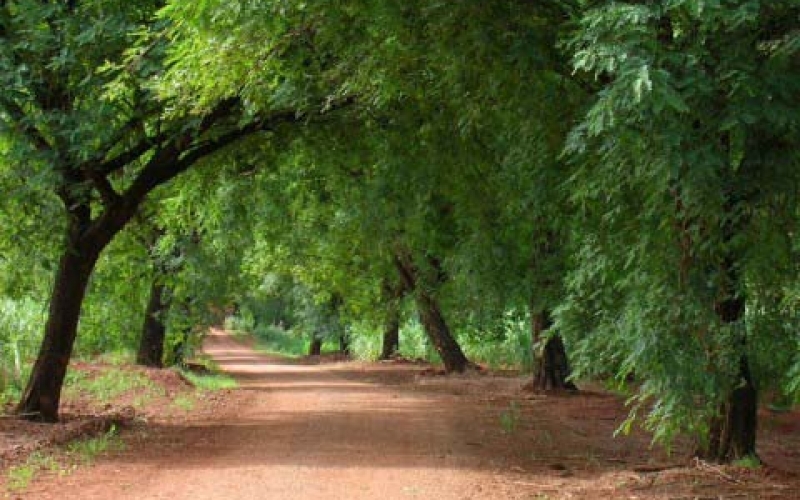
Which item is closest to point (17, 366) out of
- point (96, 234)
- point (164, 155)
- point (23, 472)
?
Answer: point (96, 234)

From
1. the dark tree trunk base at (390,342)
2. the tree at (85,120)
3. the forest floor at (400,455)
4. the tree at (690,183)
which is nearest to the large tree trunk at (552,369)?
the forest floor at (400,455)

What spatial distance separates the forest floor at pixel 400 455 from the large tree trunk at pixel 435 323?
595cm

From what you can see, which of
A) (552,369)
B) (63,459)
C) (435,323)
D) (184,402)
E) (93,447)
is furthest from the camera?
(435,323)

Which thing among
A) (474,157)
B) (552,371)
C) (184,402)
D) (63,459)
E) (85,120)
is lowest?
(63,459)

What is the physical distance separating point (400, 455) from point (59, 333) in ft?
18.3

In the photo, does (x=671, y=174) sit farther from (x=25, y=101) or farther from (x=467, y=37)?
(x=25, y=101)

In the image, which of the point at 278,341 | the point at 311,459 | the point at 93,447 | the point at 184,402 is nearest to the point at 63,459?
the point at 93,447

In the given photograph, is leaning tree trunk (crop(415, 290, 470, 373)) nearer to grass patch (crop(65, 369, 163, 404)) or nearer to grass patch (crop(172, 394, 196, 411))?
grass patch (crop(65, 369, 163, 404))

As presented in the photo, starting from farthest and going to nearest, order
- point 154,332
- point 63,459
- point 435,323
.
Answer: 1. point 435,323
2. point 154,332
3. point 63,459

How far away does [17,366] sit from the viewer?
18.5 metres

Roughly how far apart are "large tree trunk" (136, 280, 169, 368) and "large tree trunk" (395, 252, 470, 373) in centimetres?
633

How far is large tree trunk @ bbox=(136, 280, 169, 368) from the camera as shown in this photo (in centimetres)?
2596

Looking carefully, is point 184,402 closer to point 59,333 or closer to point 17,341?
point 17,341

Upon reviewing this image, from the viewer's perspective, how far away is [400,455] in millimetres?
11992
